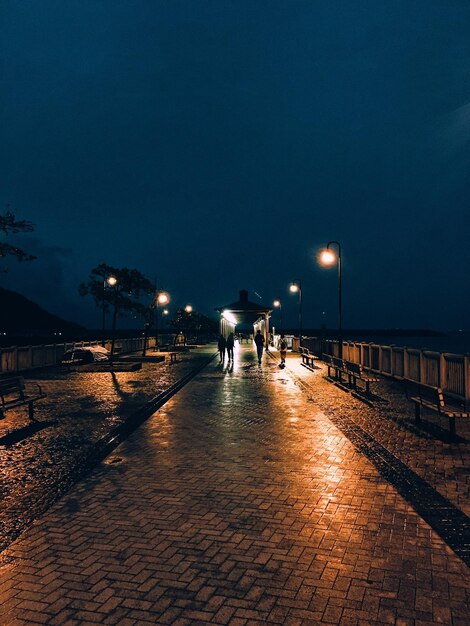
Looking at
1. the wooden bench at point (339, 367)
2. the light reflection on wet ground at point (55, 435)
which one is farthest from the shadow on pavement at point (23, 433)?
the wooden bench at point (339, 367)

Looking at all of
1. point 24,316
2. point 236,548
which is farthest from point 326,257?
point 24,316

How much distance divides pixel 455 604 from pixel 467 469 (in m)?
3.72

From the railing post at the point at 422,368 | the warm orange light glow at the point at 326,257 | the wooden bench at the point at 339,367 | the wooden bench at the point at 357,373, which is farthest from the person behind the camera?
the warm orange light glow at the point at 326,257

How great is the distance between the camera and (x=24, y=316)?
479ft

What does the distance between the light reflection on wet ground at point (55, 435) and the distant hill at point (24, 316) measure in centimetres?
12291

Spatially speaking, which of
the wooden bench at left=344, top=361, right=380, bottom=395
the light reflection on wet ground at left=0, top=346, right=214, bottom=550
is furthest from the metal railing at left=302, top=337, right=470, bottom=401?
the light reflection on wet ground at left=0, top=346, right=214, bottom=550

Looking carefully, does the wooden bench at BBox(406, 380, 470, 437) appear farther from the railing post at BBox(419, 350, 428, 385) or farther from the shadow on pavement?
the shadow on pavement

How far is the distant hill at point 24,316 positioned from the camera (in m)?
137

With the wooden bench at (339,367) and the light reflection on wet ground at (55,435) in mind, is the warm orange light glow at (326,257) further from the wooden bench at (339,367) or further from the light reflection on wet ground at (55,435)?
the light reflection on wet ground at (55,435)

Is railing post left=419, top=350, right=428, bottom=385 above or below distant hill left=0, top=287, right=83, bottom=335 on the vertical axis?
below

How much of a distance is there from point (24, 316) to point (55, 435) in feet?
488

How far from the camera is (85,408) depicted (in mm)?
12422

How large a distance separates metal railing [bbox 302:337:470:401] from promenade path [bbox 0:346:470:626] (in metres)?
5.29

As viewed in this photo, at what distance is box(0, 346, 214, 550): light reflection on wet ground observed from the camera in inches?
229
